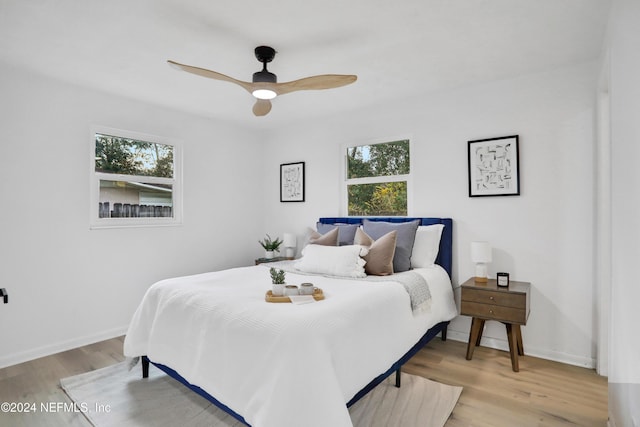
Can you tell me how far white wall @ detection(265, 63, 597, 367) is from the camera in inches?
115

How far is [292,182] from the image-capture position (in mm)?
4883

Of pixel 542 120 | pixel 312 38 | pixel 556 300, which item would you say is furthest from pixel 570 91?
pixel 312 38

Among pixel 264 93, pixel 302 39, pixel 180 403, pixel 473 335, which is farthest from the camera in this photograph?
pixel 473 335

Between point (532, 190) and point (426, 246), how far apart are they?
1.05 metres

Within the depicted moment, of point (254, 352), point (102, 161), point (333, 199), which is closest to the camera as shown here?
point (254, 352)

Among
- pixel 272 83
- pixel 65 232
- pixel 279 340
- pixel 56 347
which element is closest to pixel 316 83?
pixel 272 83

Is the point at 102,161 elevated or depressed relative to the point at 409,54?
depressed

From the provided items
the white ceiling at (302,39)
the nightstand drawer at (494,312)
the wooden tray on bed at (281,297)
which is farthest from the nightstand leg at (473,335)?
the white ceiling at (302,39)

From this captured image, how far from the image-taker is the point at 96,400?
237 cm

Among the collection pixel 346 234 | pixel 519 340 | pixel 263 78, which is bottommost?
pixel 519 340

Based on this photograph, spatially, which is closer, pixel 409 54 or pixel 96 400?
pixel 96 400

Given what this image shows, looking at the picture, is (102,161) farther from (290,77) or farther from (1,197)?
(290,77)

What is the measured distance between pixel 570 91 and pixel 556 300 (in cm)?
180

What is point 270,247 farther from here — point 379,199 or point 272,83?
point 272,83
